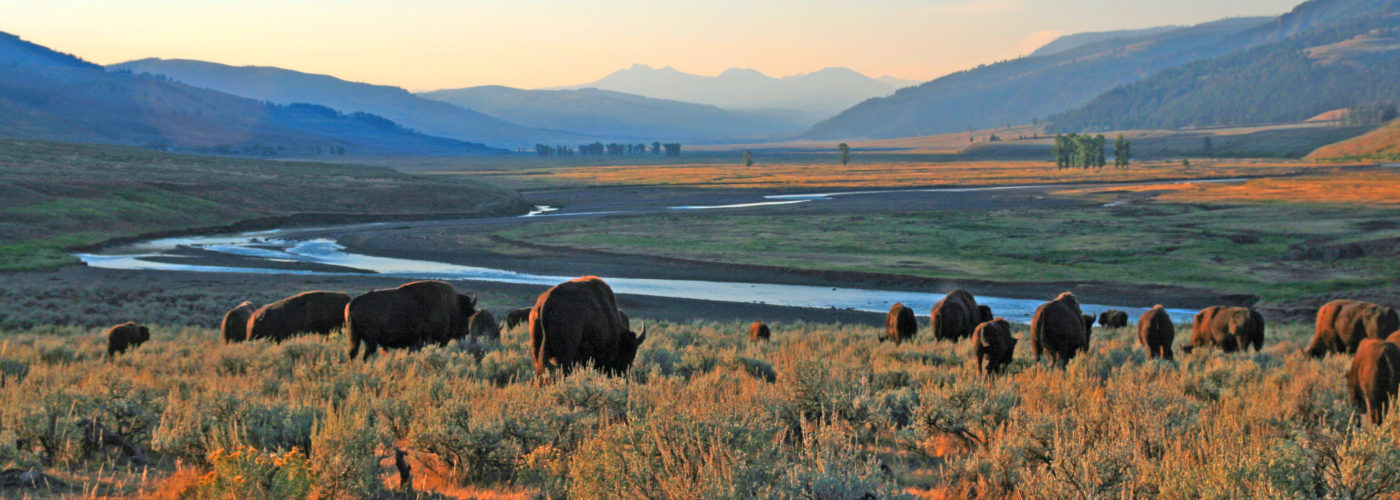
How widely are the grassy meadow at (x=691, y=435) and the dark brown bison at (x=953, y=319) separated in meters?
6.63

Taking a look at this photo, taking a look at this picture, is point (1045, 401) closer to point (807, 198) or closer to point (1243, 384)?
point (1243, 384)

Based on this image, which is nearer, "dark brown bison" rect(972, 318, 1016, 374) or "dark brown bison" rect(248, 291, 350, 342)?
"dark brown bison" rect(972, 318, 1016, 374)

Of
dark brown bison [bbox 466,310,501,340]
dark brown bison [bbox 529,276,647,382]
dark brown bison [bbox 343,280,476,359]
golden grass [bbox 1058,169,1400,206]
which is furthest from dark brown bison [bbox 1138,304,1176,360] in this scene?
golden grass [bbox 1058,169,1400,206]

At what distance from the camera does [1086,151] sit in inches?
5423

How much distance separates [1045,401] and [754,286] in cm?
3308

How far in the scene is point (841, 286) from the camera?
4181cm

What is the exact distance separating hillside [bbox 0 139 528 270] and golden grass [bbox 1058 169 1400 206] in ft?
196

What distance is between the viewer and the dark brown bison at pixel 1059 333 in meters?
14.6

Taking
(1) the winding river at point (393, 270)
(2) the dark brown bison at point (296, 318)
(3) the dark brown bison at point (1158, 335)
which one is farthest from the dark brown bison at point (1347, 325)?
(2) the dark brown bison at point (296, 318)

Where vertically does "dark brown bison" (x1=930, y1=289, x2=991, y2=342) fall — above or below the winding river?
above

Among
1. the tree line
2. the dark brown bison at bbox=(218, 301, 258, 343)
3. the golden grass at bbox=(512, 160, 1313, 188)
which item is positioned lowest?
the golden grass at bbox=(512, 160, 1313, 188)

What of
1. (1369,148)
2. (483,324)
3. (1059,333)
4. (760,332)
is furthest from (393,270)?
(1369,148)

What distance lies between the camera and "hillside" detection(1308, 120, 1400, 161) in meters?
149

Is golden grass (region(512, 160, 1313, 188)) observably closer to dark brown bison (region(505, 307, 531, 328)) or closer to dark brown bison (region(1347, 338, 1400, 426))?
dark brown bison (region(505, 307, 531, 328))
